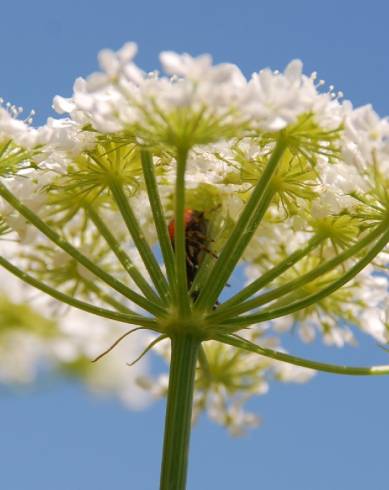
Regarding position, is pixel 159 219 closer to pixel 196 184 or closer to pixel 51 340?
pixel 196 184

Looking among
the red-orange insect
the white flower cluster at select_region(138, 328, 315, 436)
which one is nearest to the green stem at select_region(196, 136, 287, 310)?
the red-orange insect

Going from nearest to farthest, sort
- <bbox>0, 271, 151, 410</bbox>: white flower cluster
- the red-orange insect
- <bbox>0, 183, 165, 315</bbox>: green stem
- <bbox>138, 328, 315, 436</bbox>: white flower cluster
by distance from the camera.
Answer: <bbox>0, 183, 165, 315</bbox>: green stem, the red-orange insect, <bbox>138, 328, 315, 436</bbox>: white flower cluster, <bbox>0, 271, 151, 410</bbox>: white flower cluster

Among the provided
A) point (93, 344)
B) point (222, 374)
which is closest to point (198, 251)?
point (222, 374)

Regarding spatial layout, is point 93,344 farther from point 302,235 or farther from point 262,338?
point 302,235

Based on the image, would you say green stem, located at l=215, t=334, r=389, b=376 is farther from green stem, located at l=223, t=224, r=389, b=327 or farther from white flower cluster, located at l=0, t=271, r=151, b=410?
white flower cluster, located at l=0, t=271, r=151, b=410

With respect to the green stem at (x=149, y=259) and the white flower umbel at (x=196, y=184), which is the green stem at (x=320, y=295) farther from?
the green stem at (x=149, y=259)

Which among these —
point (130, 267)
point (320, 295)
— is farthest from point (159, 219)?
point (320, 295)
